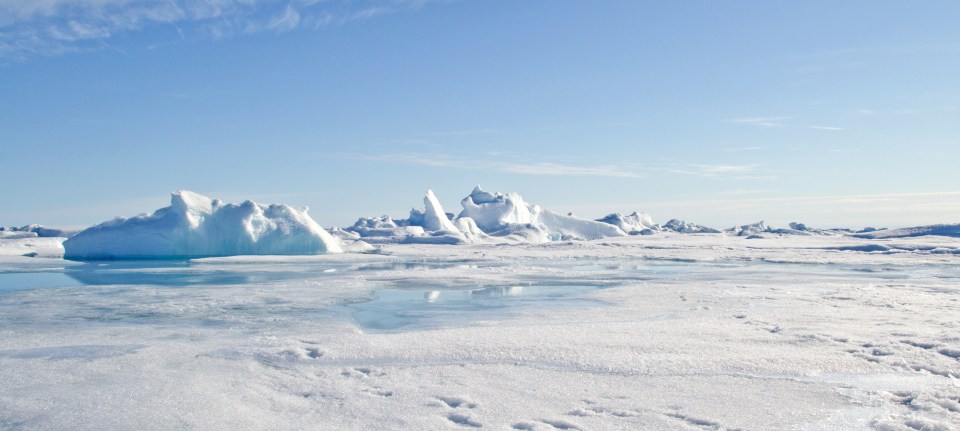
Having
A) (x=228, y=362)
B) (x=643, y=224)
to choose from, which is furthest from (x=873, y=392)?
(x=643, y=224)

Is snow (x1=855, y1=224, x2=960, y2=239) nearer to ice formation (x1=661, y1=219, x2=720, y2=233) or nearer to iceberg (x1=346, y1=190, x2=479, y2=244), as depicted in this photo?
ice formation (x1=661, y1=219, x2=720, y2=233)

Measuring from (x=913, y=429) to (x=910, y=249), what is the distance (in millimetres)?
23440

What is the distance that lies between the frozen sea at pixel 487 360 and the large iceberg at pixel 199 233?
1101cm

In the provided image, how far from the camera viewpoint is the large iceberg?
20047mm

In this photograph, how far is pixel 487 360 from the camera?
458cm

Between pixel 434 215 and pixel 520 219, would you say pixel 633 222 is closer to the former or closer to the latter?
pixel 520 219

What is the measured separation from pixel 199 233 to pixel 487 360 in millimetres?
18052

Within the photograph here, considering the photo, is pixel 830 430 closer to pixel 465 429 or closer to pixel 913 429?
pixel 913 429

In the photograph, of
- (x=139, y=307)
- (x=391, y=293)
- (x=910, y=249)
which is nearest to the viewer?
(x=139, y=307)

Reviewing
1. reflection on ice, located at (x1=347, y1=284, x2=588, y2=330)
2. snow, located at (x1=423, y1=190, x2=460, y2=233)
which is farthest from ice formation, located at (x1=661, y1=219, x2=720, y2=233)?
reflection on ice, located at (x1=347, y1=284, x2=588, y2=330)

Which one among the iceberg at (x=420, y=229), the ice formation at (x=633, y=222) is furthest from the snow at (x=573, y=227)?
the iceberg at (x=420, y=229)

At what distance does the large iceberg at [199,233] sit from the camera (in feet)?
65.8

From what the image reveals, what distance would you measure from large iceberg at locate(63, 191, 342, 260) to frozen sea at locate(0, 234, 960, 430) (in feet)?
36.1

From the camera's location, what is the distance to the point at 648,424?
3176 mm
